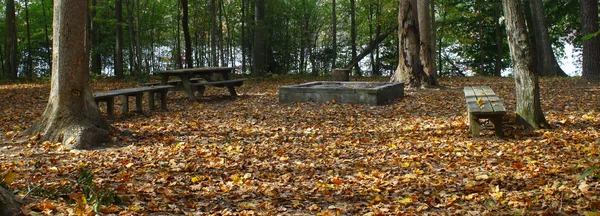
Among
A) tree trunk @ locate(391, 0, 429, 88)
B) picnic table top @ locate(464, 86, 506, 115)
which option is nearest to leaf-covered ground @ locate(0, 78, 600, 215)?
picnic table top @ locate(464, 86, 506, 115)

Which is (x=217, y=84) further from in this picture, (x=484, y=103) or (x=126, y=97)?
(x=484, y=103)

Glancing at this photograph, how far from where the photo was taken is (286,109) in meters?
11.1

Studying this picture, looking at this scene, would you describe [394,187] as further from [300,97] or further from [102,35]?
[102,35]

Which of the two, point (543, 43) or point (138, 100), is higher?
point (543, 43)

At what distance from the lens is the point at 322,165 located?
6047 millimetres

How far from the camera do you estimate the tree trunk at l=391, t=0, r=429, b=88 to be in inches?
581

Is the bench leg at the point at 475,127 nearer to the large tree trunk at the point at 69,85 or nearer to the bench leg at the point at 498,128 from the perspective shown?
the bench leg at the point at 498,128

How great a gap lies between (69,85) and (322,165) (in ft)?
11.6

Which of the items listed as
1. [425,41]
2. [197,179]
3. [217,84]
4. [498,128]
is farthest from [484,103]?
[425,41]

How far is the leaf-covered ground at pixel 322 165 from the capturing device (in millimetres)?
4383

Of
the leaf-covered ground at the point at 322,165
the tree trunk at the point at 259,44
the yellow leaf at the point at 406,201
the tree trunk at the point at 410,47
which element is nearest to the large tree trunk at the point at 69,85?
the leaf-covered ground at the point at 322,165

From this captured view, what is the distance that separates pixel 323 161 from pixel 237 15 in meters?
20.8

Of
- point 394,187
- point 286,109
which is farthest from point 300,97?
point 394,187

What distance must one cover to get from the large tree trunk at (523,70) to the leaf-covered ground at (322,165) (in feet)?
0.80
